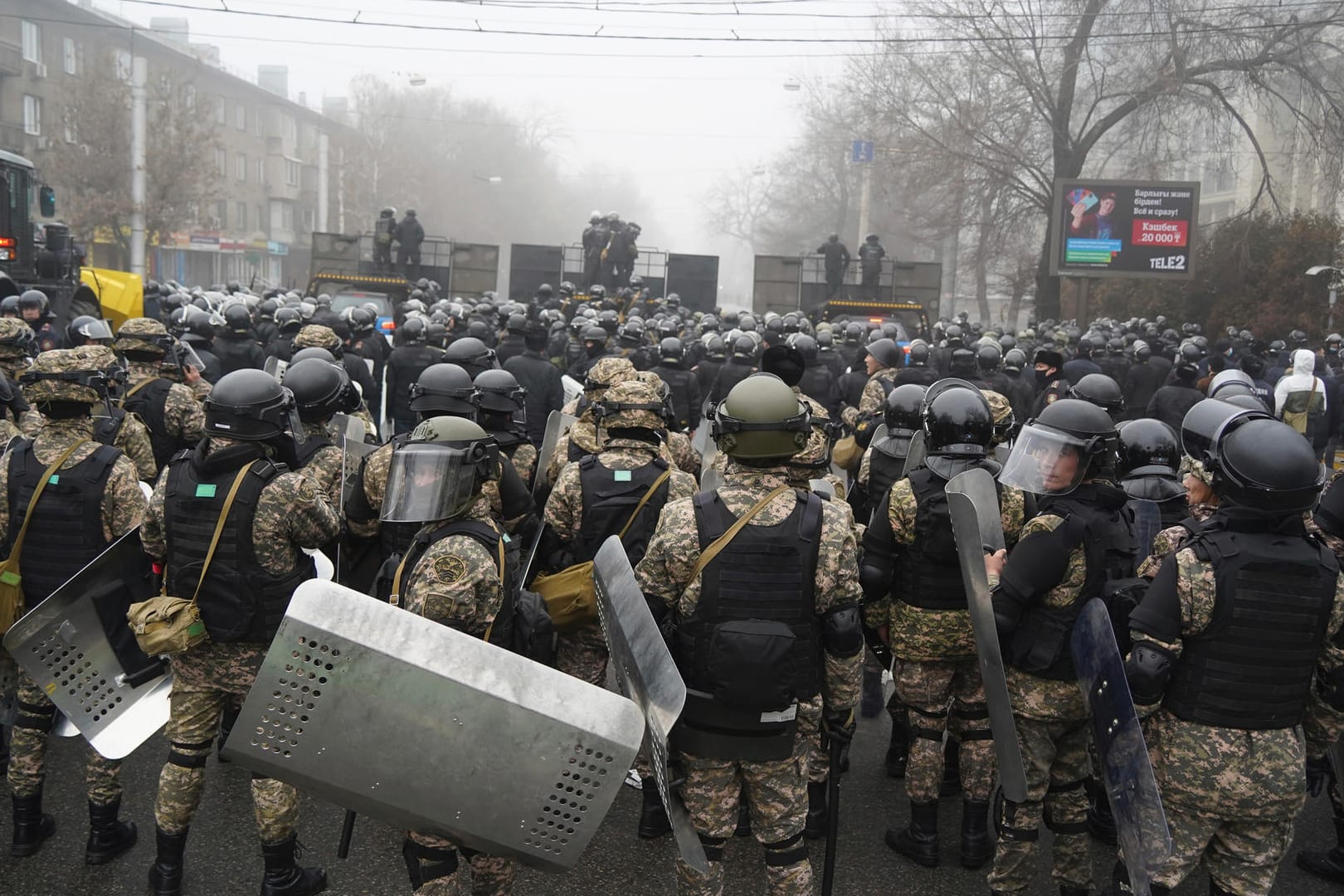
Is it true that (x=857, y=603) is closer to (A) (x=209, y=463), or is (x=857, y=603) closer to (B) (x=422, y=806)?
(B) (x=422, y=806)

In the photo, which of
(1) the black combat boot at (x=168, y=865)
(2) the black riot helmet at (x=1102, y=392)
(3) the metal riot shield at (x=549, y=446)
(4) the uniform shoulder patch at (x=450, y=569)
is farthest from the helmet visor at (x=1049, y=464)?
(1) the black combat boot at (x=168, y=865)

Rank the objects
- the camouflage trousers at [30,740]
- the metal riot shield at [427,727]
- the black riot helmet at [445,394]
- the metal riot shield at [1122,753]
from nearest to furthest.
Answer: the metal riot shield at [427,727] < the metal riot shield at [1122,753] < the camouflage trousers at [30,740] < the black riot helmet at [445,394]

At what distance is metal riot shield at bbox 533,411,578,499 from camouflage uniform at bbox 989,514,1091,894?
266 centimetres

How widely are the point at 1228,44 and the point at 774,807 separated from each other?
89.0 feet

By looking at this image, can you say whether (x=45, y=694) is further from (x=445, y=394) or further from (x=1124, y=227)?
(x=1124, y=227)

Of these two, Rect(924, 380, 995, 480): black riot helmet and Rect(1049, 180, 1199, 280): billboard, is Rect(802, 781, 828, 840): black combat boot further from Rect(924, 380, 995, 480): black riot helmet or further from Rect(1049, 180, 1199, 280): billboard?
Rect(1049, 180, 1199, 280): billboard

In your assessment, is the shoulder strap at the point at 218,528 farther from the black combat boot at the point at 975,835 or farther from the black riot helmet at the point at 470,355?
the black riot helmet at the point at 470,355

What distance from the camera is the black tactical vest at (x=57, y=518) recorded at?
15.3ft

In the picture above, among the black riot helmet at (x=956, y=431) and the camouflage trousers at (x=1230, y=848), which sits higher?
the black riot helmet at (x=956, y=431)

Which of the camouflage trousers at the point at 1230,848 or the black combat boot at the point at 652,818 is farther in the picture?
the black combat boot at the point at 652,818

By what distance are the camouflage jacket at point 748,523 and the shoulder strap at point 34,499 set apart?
261cm

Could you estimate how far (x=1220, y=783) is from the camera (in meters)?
3.52

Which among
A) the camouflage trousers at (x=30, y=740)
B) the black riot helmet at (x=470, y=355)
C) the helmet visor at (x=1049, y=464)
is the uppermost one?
the black riot helmet at (x=470, y=355)

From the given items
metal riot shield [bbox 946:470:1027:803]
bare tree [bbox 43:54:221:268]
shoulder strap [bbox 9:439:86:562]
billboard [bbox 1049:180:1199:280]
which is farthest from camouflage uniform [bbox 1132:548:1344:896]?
bare tree [bbox 43:54:221:268]
